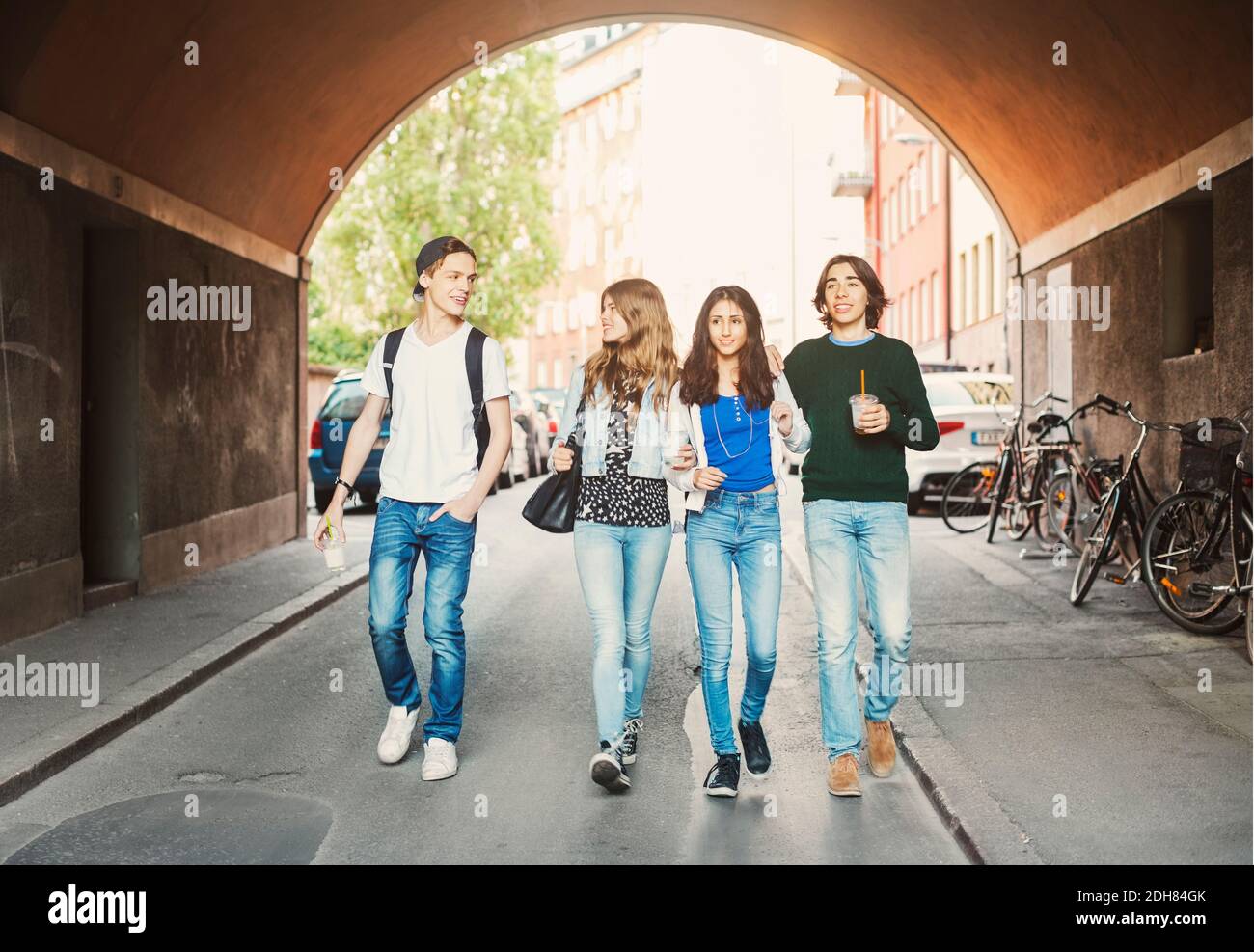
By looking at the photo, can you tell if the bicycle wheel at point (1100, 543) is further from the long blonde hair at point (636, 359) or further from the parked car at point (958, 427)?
the parked car at point (958, 427)

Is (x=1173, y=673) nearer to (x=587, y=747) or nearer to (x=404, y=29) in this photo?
(x=587, y=747)

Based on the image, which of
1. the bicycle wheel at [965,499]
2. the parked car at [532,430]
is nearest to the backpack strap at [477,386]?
the bicycle wheel at [965,499]

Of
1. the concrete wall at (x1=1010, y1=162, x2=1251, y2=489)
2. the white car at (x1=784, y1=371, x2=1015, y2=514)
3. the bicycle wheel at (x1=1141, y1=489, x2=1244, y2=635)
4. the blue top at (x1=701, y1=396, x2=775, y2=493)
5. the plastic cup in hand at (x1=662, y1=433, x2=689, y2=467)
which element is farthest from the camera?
the white car at (x1=784, y1=371, x2=1015, y2=514)

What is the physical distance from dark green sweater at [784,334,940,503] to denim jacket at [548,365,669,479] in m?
0.56

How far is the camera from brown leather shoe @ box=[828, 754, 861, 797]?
555cm

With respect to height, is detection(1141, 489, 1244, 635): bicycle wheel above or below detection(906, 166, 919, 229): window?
below

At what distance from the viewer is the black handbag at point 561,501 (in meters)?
5.60

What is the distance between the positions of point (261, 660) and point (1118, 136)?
711 cm

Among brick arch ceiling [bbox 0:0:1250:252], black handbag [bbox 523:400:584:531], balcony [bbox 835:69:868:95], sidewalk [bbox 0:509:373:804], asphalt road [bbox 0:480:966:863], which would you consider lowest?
asphalt road [bbox 0:480:966:863]

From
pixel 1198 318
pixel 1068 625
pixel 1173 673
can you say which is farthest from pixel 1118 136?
pixel 1173 673

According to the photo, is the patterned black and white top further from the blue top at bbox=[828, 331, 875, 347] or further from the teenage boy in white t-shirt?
the blue top at bbox=[828, 331, 875, 347]

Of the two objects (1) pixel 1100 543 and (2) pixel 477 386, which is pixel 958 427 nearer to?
(1) pixel 1100 543

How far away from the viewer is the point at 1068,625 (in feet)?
30.4

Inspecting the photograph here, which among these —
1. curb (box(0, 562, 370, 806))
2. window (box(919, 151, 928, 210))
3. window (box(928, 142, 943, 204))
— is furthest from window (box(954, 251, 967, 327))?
curb (box(0, 562, 370, 806))
